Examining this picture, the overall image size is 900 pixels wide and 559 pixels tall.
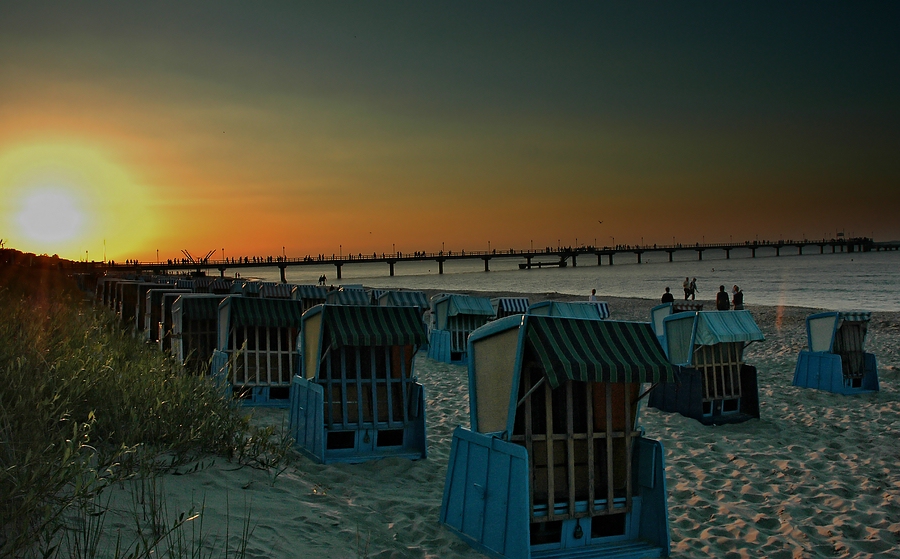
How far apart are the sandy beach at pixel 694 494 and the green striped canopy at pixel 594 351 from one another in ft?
4.87

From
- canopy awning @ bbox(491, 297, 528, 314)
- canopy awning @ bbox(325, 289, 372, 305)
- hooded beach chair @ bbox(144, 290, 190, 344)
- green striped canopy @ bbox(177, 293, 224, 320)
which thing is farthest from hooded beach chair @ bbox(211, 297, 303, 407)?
canopy awning @ bbox(491, 297, 528, 314)

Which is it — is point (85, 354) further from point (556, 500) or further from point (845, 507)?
point (845, 507)

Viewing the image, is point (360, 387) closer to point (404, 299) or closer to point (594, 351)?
point (594, 351)

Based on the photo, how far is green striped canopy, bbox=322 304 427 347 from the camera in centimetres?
696

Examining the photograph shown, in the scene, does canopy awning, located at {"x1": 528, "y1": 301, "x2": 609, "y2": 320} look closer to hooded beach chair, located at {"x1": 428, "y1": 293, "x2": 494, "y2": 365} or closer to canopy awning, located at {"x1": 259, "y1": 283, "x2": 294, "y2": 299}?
hooded beach chair, located at {"x1": 428, "y1": 293, "x2": 494, "y2": 365}

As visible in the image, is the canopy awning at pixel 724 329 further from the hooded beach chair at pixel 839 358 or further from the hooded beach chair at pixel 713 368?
the hooded beach chair at pixel 839 358

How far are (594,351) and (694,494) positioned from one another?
276 centimetres

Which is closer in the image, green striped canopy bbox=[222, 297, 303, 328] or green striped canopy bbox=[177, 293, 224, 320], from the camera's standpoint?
green striped canopy bbox=[222, 297, 303, 328]

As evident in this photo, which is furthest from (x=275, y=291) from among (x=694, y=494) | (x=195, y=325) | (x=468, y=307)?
(x=694, y=494)

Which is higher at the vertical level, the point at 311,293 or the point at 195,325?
the point at 311,293

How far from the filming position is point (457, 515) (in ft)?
17.1

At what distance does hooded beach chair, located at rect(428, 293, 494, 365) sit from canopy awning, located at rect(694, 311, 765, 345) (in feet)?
21.9

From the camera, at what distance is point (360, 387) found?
7.29m

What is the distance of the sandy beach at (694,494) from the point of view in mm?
4863
